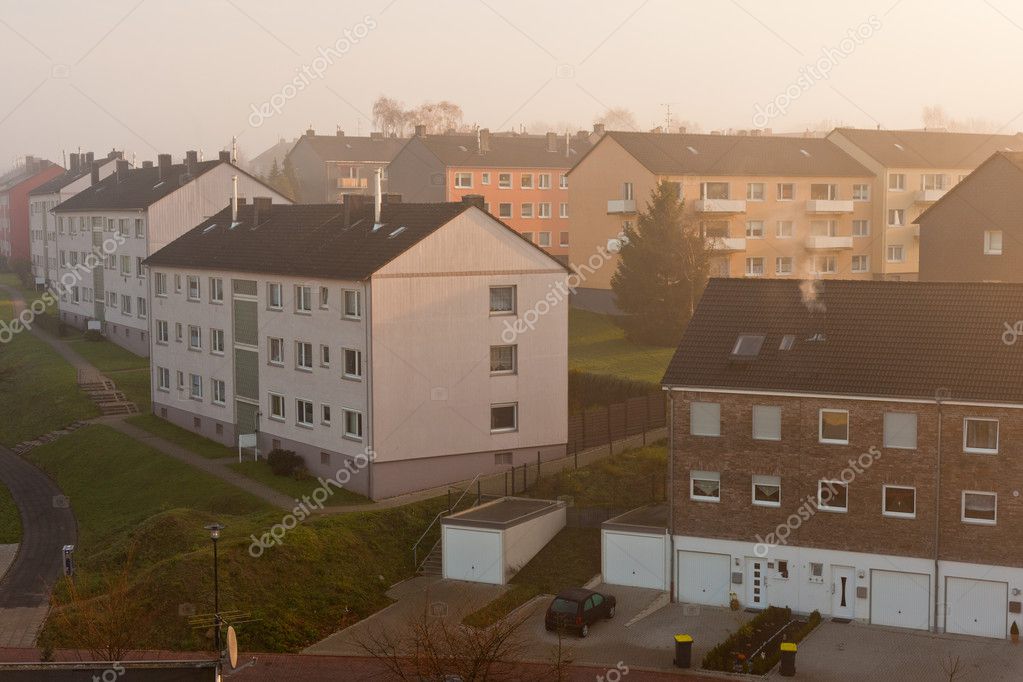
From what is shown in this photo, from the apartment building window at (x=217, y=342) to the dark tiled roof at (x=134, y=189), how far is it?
20.1 m

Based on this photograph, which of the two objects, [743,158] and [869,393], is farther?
[743,158]

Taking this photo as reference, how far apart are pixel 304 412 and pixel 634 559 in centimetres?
1615

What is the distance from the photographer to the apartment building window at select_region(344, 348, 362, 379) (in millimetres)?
43844

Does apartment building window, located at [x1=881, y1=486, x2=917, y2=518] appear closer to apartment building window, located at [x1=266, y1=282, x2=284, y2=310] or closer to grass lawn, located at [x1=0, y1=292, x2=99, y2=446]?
→ apartment building window, located at [x1=266, y1=282, x2=284, y2=310]

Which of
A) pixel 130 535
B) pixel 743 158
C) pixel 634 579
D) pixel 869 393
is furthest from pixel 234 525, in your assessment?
pixel 743 158

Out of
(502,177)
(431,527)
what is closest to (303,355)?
(431,527)

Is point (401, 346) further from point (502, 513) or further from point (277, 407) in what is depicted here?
point (277, 407)

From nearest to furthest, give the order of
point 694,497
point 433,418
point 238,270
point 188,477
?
1. point 694,497
2. point 433,418
3. point 188,477
4. point 238,270

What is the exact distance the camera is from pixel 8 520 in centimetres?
4625

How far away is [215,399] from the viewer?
178 feet

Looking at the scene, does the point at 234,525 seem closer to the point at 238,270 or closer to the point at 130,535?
the point at 130,535

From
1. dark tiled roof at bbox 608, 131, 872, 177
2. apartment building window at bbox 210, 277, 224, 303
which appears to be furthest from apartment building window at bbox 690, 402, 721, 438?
dark tiled roof at bbox 608, 131, 872, 177

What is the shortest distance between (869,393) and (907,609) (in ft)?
19.1

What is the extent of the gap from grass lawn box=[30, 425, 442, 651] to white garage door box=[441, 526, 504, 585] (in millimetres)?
1453
